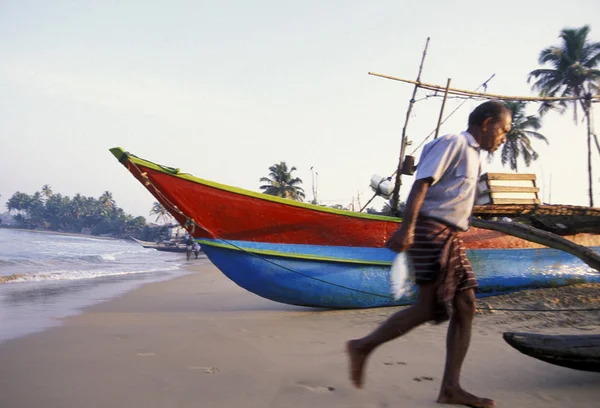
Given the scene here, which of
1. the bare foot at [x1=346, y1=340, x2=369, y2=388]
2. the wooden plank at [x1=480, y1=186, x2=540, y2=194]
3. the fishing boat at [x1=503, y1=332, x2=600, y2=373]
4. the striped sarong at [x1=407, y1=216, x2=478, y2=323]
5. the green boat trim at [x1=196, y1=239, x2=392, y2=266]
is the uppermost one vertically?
the wooden plank at [x1=480, y1=186, x2=540, y2=194]

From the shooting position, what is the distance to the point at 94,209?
348 feet

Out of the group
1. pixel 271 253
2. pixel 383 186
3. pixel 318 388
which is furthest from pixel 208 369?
pixel 383 186

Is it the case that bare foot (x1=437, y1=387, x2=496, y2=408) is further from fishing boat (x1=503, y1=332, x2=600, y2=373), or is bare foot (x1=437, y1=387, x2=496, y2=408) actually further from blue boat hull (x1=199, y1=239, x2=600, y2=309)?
blue boat hull (x1=199, y1=239, x2=600, y2=309)

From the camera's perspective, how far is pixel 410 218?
78.2 inches

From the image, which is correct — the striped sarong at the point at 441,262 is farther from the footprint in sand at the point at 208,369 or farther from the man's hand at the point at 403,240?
the footprint in sand at the point at 208,369

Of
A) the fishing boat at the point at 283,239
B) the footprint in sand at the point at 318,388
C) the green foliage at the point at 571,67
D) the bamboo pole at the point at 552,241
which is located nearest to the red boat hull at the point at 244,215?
the fishing boat at the point at 283,239

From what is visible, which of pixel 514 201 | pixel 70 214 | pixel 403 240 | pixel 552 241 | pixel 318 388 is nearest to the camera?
pixel 403 240

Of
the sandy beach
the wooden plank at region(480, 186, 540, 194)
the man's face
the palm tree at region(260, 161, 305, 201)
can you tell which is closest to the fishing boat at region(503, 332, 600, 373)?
the sandy beach

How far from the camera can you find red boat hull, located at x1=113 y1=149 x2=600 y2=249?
510cm

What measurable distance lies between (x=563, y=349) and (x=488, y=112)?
123cm

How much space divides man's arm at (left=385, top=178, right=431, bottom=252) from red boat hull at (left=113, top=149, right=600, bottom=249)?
3270mm

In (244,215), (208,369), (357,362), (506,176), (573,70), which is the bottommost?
(208,369)

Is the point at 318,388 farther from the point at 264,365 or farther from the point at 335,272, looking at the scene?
the point at 335,272

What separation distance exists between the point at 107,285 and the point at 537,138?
90.5 feet
